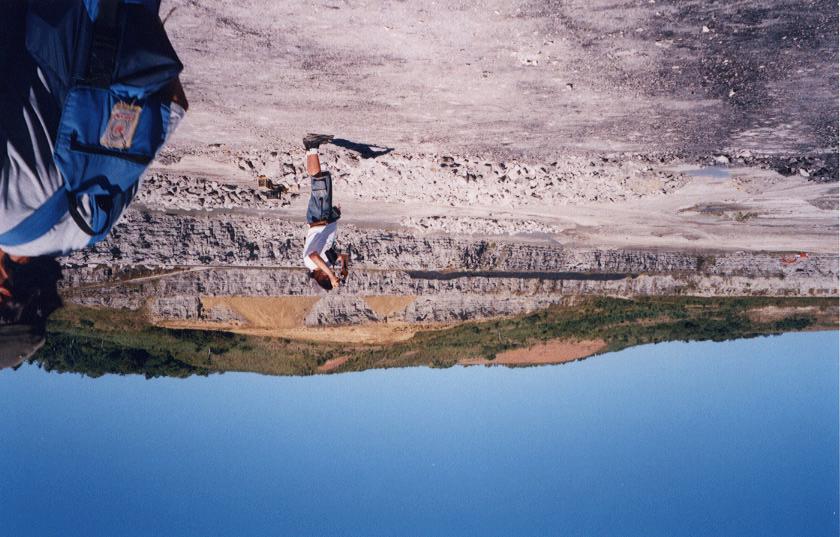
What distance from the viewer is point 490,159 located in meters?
5.31

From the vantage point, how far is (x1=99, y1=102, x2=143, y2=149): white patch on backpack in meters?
2.20

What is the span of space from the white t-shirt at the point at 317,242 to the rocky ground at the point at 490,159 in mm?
1047

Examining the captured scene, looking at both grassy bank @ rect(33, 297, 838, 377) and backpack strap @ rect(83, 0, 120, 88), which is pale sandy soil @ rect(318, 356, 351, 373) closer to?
grassy bank @ rect(33, 297, 838, 377)

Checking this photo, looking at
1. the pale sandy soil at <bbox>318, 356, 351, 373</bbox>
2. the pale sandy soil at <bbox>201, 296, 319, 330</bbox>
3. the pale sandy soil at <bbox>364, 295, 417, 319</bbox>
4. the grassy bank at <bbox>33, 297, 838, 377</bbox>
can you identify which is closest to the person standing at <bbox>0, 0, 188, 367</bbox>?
the pale sandy soil at <bbox>201, 296, 319, 330</bbox>

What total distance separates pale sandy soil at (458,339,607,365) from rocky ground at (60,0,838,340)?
2.11 metres

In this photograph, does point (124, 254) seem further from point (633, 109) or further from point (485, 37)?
point (633, 109)

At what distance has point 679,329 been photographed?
8.66 meters

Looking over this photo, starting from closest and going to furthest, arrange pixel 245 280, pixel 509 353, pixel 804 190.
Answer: pixel 804 190 < pixel 245 280 < pixel 509 353

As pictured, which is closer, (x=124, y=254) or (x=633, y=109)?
(x=633, y=109)

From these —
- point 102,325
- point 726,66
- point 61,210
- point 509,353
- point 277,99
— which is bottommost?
point 509,353

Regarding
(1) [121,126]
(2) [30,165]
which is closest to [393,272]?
(1) [121,126]

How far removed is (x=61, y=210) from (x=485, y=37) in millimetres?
3248

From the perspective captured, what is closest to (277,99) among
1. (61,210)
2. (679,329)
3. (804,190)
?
(61,210)

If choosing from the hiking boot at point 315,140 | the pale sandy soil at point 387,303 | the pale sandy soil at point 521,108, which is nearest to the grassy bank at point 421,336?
the pale sandy soil at point 387,303
